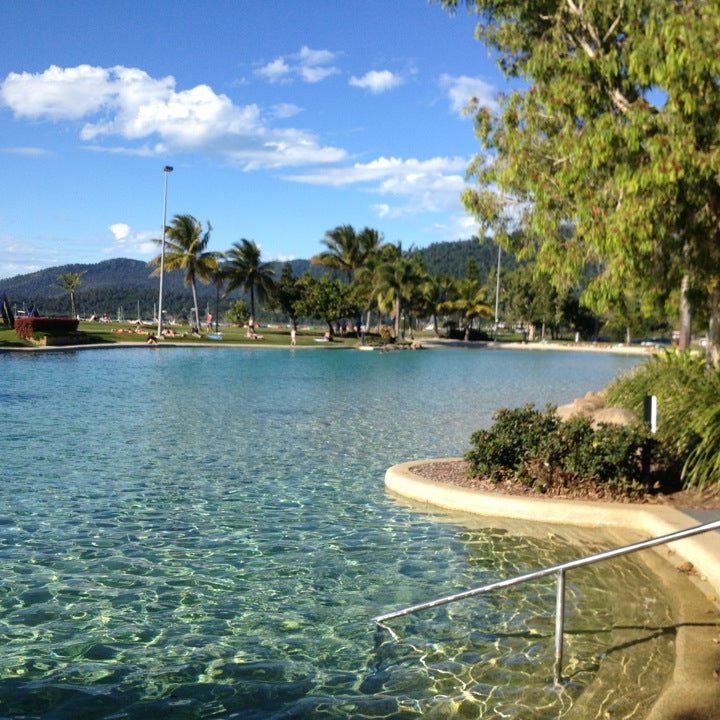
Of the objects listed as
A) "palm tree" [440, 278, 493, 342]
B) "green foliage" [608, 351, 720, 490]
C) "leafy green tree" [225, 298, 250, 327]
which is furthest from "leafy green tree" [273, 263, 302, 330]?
"green foliage" [608, 351, 720, 490]

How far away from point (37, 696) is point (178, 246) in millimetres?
76458

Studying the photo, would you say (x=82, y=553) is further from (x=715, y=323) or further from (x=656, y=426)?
(x=715, y=323)

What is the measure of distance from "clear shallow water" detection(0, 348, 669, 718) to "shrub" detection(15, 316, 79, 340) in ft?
125

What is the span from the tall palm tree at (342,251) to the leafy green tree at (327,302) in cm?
323

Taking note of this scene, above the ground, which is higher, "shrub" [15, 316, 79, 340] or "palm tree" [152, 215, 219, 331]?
"palm tree" [152, 215, 219, 331]

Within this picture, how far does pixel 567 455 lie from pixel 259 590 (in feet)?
15.6

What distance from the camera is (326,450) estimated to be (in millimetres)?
14727

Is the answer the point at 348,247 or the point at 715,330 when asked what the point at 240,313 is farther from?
the point at 715,330

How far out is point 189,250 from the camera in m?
78.4

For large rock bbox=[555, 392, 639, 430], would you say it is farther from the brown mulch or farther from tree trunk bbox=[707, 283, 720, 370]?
tree trunk bbox=[707, 283, 720, 370]

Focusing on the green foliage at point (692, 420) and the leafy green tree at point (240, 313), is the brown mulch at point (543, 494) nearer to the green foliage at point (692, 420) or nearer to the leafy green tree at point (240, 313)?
the green foliage at point (692, 420)

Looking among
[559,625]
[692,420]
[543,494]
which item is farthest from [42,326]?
[559,625]

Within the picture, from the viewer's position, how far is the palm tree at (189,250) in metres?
77.8

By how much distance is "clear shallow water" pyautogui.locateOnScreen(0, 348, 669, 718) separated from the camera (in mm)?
5152
